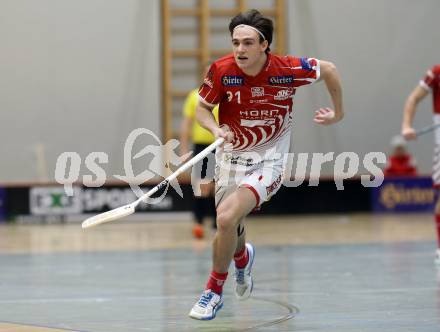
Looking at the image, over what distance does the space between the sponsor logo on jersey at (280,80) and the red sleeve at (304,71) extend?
40 mm

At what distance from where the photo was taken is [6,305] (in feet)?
21.4

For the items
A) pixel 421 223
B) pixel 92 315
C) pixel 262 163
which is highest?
pixel 262 163

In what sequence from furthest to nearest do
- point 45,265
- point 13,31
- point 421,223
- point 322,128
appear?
1. point 322,128
2. point 13,31
3. point 421,223
4. point 45,265

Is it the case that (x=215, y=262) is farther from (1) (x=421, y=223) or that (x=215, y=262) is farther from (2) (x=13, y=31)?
(2) (x=13, y=31)

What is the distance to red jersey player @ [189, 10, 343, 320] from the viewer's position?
5.86 meters

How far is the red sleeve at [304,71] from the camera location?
6102 mm

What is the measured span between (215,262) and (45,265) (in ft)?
11.6

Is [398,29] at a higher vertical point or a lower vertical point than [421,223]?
higher

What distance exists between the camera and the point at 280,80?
6.02 metres

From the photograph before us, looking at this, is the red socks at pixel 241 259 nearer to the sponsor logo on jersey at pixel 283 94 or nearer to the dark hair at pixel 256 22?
the sponsor logo on jersey at pixel 283 94

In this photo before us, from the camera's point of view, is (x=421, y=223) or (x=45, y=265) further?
(x=421, y=223)

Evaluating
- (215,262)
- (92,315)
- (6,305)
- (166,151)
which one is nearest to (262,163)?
(215,262)

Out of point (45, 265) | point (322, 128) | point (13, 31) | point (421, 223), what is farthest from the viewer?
point (322, 128)

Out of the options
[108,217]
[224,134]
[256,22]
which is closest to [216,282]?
[108,217]
